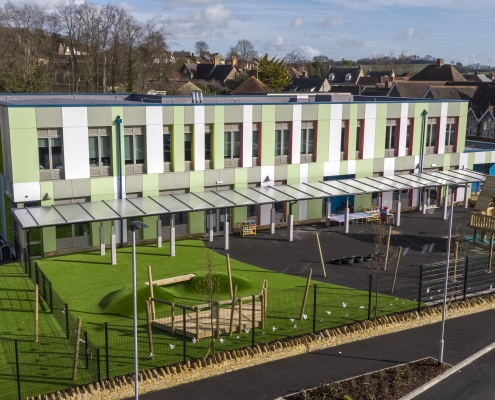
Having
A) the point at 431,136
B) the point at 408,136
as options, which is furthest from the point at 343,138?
the point at 431,136

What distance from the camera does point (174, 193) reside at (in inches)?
1275

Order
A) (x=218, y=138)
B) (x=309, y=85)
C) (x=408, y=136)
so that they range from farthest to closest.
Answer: (x=309, y=85)
(x=408, y=136)
(x=218, y=138)

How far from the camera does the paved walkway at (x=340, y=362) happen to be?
53.4ft

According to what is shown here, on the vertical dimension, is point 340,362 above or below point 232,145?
below

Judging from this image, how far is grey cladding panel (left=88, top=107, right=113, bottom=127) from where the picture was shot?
29.0 metres

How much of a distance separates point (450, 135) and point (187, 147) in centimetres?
2061

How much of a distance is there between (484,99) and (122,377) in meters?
74.5

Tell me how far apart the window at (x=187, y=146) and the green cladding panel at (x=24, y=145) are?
794 centimetres

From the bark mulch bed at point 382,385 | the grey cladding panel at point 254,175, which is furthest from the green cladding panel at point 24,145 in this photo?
the bark mulch bed at point 382,385

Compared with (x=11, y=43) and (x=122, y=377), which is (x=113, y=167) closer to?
(x=122, y=377)

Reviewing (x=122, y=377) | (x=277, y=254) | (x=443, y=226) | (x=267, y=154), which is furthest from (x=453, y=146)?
(x=122, y=377)

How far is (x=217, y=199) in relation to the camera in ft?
103

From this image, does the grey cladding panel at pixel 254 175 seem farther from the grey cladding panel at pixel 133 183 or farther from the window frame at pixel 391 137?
the window frame at pixel 391 137

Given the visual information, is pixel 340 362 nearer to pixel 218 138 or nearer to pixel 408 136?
pixel 218 138
